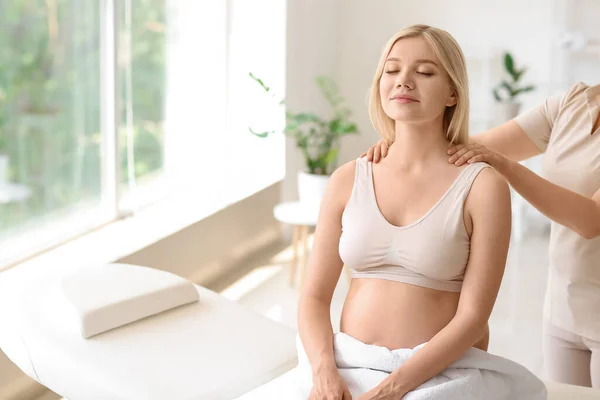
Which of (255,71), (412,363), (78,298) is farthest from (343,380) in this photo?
(255,71)

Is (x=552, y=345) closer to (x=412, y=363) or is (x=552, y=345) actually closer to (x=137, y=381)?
(x=412, y=363)

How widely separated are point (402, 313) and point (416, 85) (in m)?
0.46

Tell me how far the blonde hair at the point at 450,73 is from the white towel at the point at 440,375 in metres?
0.45

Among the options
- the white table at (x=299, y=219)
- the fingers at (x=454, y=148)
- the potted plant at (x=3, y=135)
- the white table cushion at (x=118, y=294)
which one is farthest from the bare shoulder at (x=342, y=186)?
the white table at (x=299, y=219)

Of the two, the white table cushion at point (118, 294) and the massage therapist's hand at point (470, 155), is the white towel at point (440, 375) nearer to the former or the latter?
the massage therapist's hand at point (470, 155)

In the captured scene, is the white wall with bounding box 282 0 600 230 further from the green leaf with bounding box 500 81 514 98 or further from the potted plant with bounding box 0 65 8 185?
the potted plant with bounding box 0 65 8 185

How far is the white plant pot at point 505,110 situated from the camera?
16.7 feet

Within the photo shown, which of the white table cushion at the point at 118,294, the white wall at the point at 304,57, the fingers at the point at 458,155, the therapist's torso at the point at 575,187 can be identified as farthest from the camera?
the white wall at the point at 304,57

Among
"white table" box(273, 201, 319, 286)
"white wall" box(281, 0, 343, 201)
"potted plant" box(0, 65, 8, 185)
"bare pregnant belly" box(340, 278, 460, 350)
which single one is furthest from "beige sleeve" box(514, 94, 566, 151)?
"white wall" box(281, 0, 343, 201)

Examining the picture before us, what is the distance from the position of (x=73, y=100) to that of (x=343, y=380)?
2.20 meters

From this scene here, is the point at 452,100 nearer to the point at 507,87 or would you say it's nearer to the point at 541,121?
the point at 541,121

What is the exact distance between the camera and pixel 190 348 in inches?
87.9

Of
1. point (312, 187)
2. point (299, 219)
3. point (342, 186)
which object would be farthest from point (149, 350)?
point (312, 187)

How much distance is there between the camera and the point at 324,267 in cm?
181
